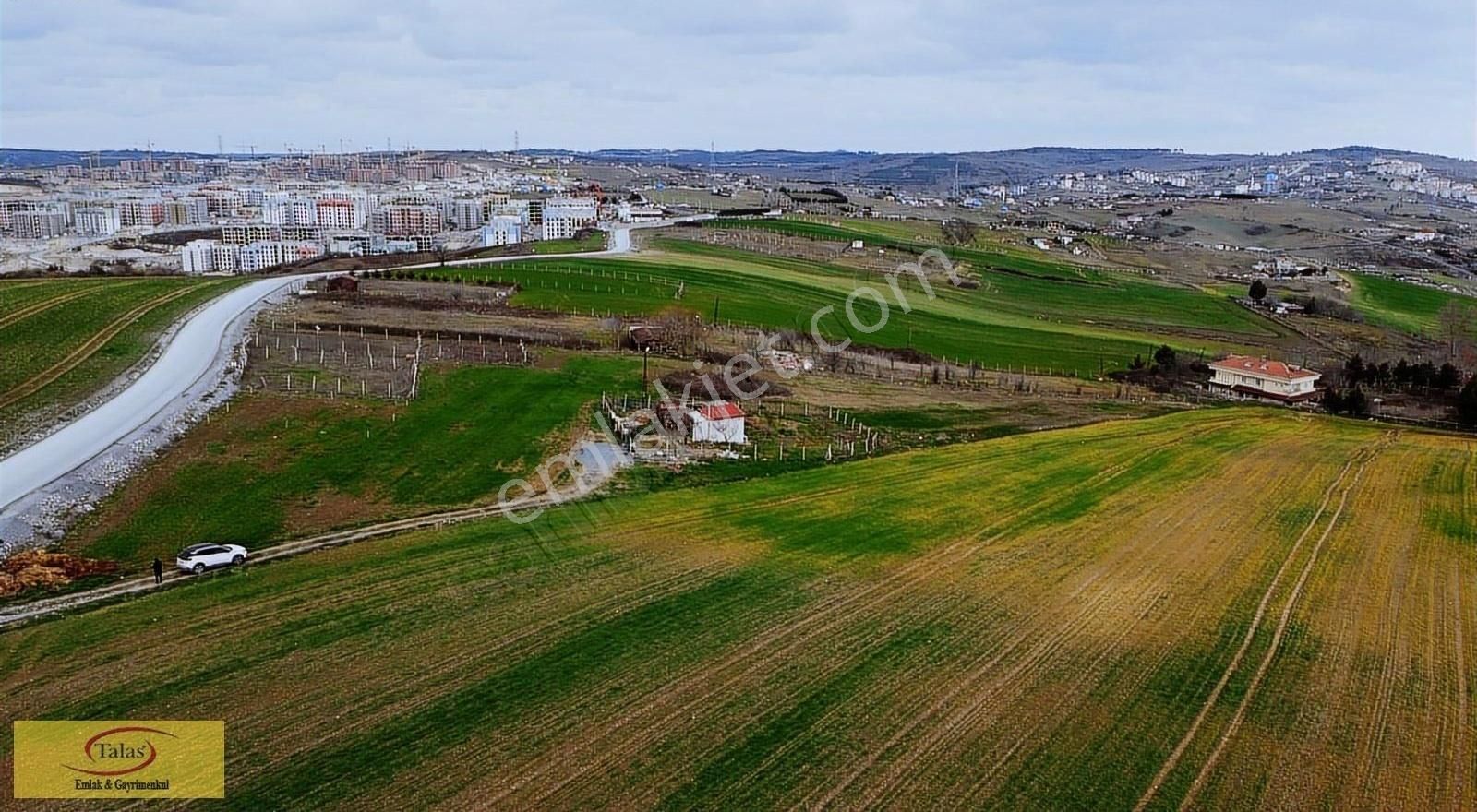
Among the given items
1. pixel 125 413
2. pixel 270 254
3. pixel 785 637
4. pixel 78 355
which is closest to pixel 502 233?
pixel 270 254

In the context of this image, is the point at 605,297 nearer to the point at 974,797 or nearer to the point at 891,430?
the point at 891,430

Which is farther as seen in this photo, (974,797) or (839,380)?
(839,380)

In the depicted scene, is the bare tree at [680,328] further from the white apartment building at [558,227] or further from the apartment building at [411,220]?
the apartment building at [411,220]

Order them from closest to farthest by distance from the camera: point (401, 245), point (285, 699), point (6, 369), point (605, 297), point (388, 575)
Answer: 1. point (285, 699)
2. point (388, 575)
3. point (6, 369)
4. point (605, 297)
5. point (401, 245)

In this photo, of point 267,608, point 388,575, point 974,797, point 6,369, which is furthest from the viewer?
point 6,369

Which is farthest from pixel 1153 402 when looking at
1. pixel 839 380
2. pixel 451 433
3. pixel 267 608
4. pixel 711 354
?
pixel 267 608

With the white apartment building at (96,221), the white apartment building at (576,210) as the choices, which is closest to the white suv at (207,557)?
the white apartment building at (576,210)

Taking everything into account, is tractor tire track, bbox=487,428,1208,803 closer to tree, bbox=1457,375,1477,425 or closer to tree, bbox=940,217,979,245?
tree, bbox=1457,375,1477,425
